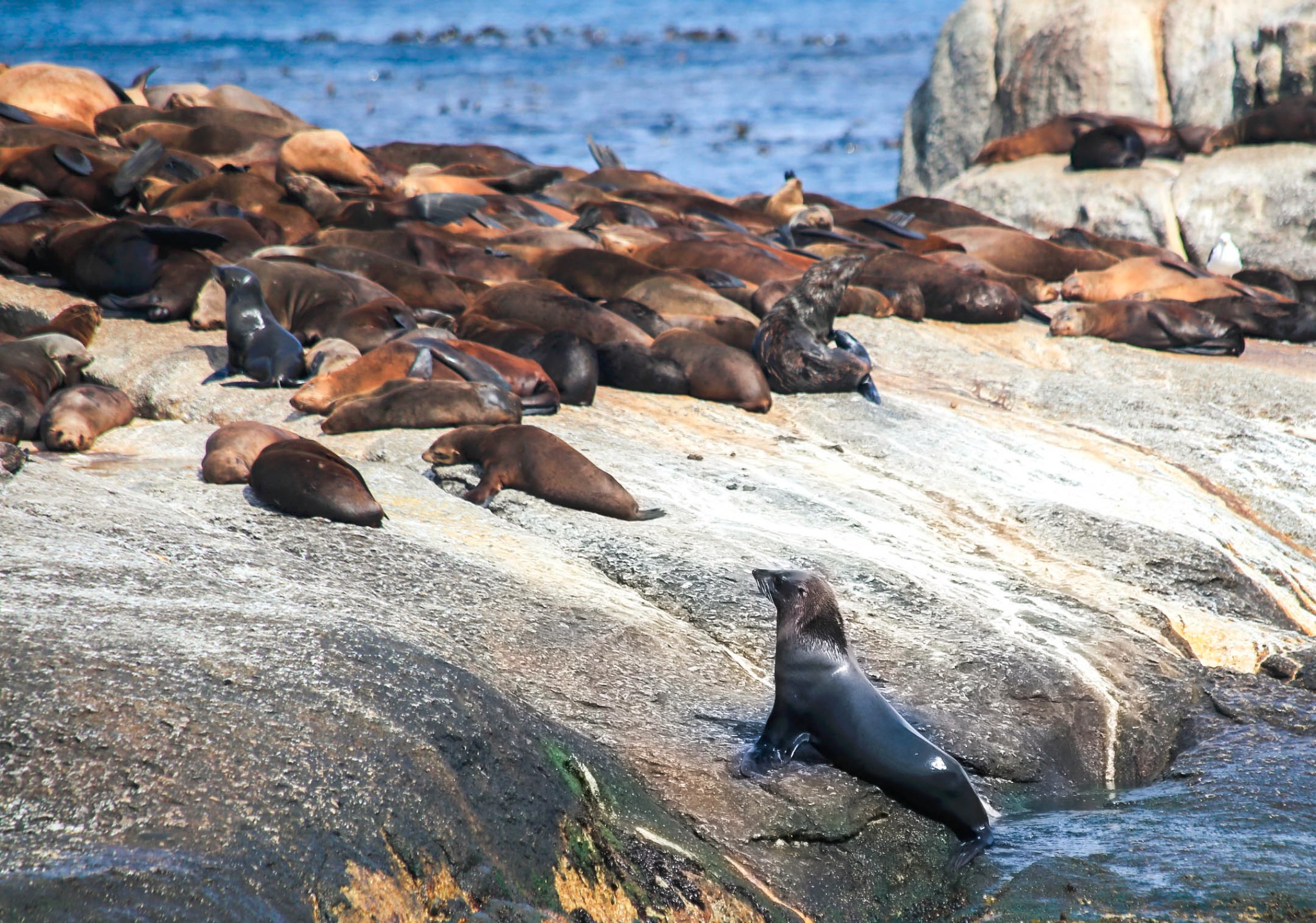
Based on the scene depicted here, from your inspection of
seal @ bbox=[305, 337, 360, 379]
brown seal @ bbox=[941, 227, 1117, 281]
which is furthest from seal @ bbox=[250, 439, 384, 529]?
brown seal @ bbox=[941, 227, 1117, 281]

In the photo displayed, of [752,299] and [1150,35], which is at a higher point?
[1150,35]

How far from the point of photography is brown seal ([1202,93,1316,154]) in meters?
14.5

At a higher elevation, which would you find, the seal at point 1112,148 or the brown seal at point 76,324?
the seal at point 1112,148

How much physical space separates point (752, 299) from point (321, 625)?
676 centimetres

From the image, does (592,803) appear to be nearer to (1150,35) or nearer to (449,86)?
(1150,35)

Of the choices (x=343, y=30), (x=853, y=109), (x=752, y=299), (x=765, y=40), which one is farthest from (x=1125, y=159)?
(x=343, y=30)

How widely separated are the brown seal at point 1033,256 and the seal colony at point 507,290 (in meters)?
0.03

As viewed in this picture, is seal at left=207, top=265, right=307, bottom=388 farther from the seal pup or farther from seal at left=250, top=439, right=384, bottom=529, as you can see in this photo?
the seal pup

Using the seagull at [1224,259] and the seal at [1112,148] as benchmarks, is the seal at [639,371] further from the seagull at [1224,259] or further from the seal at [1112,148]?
the seal at [1112,148]

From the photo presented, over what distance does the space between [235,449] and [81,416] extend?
1.44m

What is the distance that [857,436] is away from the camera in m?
7.30

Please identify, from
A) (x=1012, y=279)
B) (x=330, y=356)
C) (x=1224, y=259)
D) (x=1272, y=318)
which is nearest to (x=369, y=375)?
(x=330, y=356)

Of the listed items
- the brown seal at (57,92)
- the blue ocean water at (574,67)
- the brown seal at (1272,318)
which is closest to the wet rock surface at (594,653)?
the brown seal at (1272,318)

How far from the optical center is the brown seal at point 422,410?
6547mm
